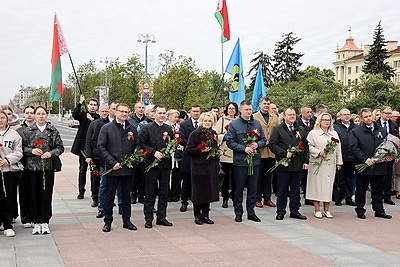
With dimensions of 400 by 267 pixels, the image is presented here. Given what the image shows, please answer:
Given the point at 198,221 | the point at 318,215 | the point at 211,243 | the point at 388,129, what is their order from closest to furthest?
1. the point at 211,243
2. the point at 198,221
3. the point at 318,215
4. the point at 388,129

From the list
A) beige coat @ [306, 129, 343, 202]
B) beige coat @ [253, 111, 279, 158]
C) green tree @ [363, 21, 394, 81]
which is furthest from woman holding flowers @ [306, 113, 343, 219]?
green tree @ [363, 21, 394, 81]

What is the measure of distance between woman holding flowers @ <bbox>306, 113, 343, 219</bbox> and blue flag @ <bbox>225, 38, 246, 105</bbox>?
3469mm

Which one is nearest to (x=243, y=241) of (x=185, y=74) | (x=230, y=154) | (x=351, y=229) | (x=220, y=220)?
(x=220, y=220)

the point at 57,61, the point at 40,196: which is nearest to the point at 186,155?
the point at 40,196

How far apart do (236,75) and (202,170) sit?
4.64 meters

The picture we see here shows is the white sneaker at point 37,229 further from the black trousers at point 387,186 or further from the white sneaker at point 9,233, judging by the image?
the black trousers at point 387,186

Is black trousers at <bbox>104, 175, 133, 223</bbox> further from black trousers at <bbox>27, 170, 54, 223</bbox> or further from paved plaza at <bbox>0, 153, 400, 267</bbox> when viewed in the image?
black trousers at <bbox>27, 170, 54, 223</bbox>

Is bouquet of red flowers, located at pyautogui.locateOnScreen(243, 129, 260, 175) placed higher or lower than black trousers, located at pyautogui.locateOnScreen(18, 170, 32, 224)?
higher

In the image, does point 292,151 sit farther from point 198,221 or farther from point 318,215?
point 198,221

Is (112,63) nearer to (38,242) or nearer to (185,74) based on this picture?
(185,74)

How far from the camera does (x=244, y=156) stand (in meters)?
8.25

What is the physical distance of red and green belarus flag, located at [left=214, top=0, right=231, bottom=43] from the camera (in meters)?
11.9

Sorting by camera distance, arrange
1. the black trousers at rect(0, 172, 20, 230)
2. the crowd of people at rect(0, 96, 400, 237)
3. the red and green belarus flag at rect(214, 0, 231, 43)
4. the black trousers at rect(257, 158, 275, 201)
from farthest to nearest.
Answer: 1. the red and green belarus flag at rect(214, 0, 231, 43)
2. the black trousers at rect(257, 158, 275, 201)
3. the crowd of people at rect(0, 96, 400, 237)
4. the black trousers at rect(0, 172, 20, 230)

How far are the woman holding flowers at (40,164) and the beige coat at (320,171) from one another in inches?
175
